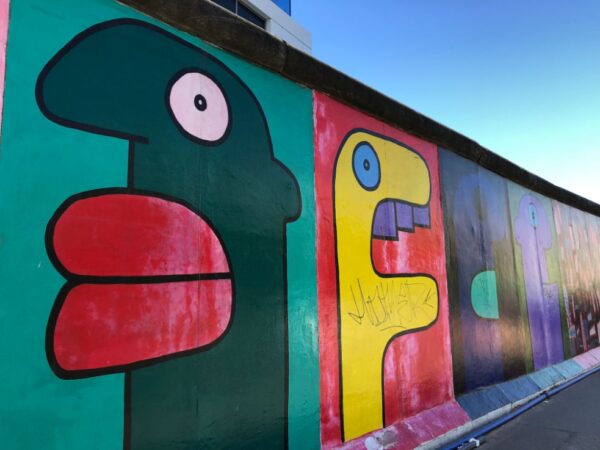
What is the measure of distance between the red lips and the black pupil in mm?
740

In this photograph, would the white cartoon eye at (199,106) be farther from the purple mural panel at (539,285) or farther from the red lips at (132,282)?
the purple mural panel at (539,285)

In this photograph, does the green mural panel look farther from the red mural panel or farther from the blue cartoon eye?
the blue cartoon eye

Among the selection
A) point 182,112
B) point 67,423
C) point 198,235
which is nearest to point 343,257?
point 198,235

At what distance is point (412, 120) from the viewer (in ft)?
16.6

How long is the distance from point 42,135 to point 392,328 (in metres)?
3.46

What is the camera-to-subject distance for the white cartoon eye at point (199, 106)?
2893mm

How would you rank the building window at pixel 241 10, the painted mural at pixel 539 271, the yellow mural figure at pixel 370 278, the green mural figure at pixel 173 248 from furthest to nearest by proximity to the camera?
the building window at pixel 241 10 < the painted mural at pixel 539 271 < the yellow mural figure at pixel 370 278 < the green mural figure at pixel 173 248

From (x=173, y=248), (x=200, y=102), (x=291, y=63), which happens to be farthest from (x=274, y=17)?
(x=173, y=248)

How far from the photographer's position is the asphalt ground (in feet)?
14.6

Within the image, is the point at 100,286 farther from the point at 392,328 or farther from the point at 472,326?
the point at 472,326

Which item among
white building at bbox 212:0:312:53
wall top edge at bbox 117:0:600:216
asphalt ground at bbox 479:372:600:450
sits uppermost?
white building at bbox 212:0:312:53

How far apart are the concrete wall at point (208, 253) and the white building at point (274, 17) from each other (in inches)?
637

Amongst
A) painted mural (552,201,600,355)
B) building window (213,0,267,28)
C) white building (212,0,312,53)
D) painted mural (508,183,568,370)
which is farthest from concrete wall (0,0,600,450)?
white building (212,0,312,53)

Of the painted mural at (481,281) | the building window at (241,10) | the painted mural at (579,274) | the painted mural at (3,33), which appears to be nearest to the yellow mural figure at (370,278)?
the painted mural at (481,281)
